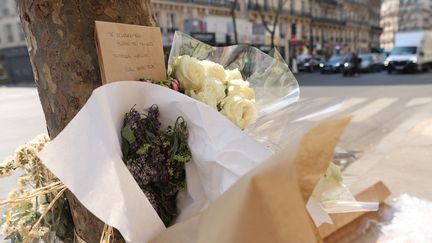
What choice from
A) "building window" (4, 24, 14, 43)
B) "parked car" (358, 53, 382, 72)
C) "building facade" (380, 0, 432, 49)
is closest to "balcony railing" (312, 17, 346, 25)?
"building facade" (380, 0, 432, 49)

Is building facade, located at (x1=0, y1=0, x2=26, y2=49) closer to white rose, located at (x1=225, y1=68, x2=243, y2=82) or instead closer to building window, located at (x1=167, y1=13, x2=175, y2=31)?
building window, located at (x1=167, y1=13, x2=175, y2=31)

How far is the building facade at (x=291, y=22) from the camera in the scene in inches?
1070

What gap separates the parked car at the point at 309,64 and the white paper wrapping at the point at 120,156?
2817cm

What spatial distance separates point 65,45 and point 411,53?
2304cm

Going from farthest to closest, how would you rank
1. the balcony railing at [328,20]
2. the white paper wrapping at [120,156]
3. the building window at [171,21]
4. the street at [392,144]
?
the balcony railing at [328,20] < the building window at [171,21] < the street at [392,144] < the white paper wrapping at [120,156]

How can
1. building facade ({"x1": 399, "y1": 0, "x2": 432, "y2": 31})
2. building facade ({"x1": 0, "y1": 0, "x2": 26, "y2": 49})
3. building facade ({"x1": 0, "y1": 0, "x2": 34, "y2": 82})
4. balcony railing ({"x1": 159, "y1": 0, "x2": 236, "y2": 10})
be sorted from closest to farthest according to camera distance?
building facade ({"x1": 0, "y1": 0, "x2": 34, "y2": 82}) < building facade ({"x1": 0, "y1": 0, "x2": 26, "y2": 49}) < balcony railing ({"x1": 159, "y1": 0, "x2": 236, "y2": 10}) < building facade ({"x1": 399, "y1": 0, "x2": 432, "y2": 31})

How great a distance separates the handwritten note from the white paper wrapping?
7cm

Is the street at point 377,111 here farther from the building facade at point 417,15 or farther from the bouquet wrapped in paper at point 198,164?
the building facade at point 417,15

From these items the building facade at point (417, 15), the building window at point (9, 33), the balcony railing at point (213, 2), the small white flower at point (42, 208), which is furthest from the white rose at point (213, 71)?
the building facade at point (417, 15)

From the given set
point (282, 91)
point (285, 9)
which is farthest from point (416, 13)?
point (282, 91)

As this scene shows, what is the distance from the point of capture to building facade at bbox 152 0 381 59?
2717cm

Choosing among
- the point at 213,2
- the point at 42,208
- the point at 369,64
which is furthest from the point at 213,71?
the point at 213,2

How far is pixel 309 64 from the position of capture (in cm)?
2805

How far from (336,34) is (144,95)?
55907 mm
